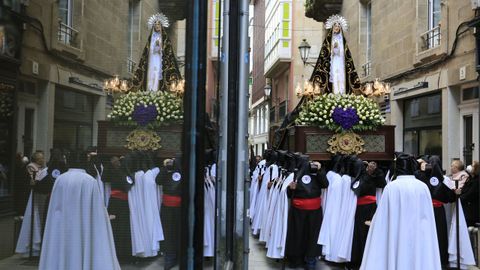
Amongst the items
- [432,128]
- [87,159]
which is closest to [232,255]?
[87,159]

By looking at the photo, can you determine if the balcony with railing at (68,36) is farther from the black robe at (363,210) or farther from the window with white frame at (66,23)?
the black robe at (363,210)

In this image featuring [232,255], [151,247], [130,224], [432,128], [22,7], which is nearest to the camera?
[22,7]

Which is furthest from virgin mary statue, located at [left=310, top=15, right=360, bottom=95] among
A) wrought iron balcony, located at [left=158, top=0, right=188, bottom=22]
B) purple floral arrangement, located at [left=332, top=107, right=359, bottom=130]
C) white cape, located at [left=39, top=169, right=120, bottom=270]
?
white cape, located at [left=39, top=169, right=120, bottom=270]

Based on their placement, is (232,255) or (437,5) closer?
(232,255)

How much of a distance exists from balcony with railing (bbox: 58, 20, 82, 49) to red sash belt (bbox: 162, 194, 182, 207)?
0.85 meters

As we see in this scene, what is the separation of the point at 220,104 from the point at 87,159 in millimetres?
3681

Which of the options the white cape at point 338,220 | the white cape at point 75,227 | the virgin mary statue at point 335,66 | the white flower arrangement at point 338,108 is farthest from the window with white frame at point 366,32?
the white cape at point 75,227

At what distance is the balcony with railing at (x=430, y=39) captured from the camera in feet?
39.4

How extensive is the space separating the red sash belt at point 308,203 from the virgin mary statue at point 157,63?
240 inches

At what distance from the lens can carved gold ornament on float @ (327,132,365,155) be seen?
8.64m

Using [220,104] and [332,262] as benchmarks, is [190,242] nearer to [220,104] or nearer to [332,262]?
[220,104]

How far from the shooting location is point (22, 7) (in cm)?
100

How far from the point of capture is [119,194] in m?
1.40

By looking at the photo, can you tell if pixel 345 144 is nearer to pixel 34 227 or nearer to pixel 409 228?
pixel 409 228
